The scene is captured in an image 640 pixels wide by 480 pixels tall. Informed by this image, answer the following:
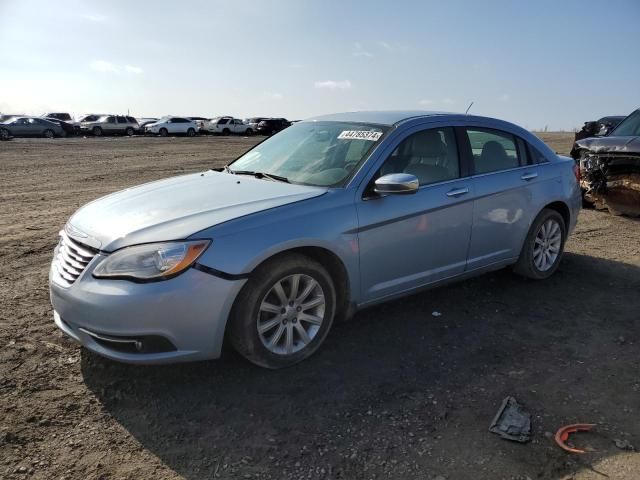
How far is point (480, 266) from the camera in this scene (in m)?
4.73

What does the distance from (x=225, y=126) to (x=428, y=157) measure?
137 feet

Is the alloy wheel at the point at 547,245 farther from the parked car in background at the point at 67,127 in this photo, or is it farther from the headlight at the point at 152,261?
the parked car in background at the point at 67,127

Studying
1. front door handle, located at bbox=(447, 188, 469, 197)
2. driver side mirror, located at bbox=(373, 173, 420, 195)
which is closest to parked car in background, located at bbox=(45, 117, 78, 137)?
front door handle, located at bbox=(447, 188, 469, 197)

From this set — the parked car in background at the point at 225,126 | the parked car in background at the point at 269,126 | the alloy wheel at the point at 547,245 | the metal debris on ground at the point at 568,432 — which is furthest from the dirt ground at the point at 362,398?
the parked car in background at the point at 269,126

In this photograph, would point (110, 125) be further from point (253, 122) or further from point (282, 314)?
point (282, 314)

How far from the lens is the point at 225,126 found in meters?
44.5

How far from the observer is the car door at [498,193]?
4.59 metres

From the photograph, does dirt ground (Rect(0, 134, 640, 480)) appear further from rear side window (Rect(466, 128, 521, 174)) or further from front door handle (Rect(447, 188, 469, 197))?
rear side window (Rect(466, 128, 521, 174))

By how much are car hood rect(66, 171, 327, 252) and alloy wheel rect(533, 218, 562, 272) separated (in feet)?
8.63

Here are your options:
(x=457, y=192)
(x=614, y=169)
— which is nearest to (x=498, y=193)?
(x=457, y=192)

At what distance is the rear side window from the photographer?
4691mm

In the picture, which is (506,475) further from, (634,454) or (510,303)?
(510,303)

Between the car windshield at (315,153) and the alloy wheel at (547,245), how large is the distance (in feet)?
6.93

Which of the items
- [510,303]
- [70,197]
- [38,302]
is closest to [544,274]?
[510,303]
